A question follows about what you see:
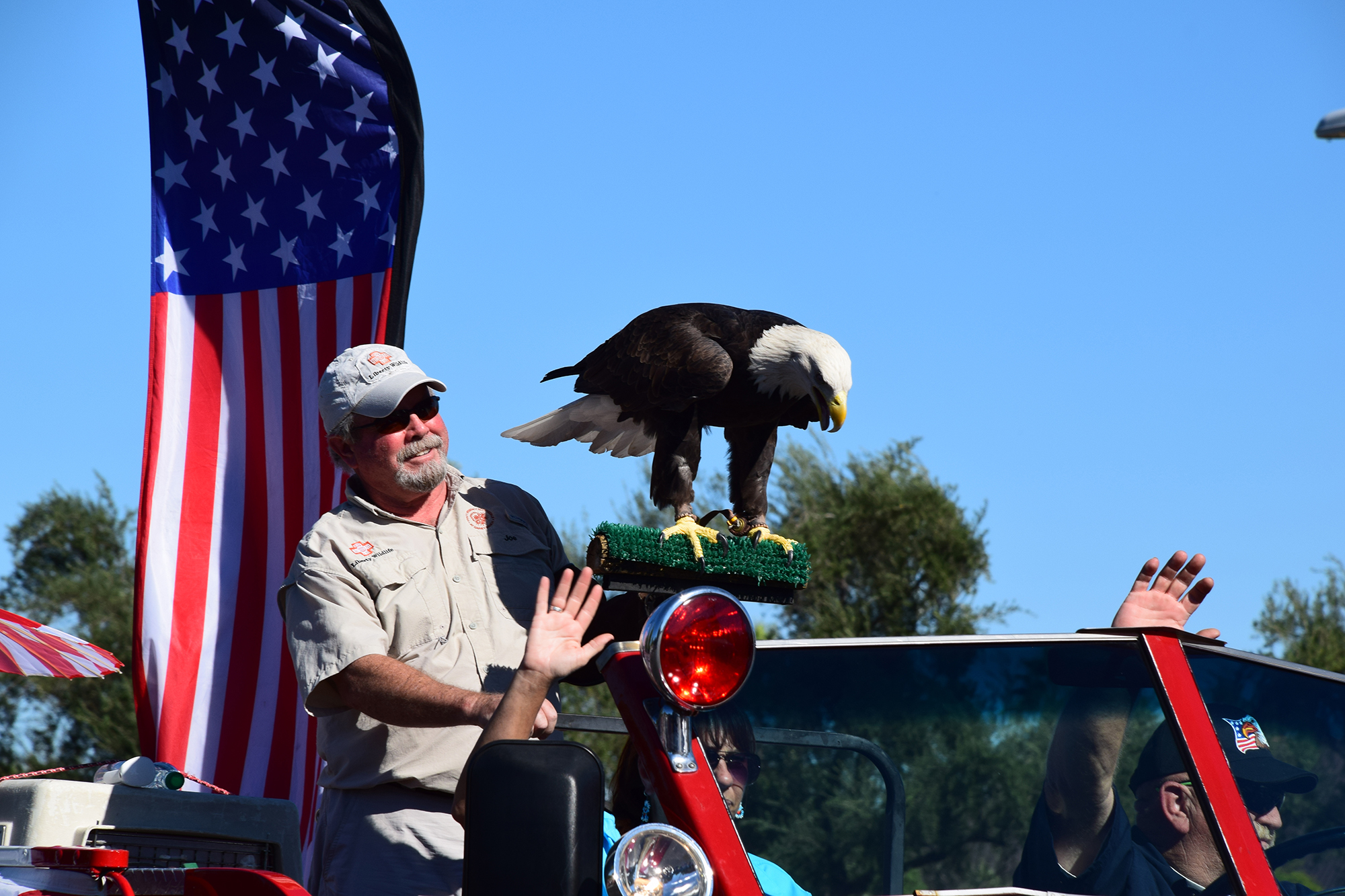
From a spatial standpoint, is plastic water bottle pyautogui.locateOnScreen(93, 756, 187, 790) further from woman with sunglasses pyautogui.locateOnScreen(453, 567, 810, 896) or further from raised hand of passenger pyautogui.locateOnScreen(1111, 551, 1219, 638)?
raised hand of passenger pyautogui.locateOnScreen(1111, 551, 1219, 638)

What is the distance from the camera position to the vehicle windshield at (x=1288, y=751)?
192cm

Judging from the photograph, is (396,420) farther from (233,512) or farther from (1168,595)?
(233,512)

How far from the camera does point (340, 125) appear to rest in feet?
19.9

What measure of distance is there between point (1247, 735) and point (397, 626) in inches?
67.0

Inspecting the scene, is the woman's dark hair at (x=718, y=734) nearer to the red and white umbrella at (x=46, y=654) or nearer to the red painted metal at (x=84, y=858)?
the red painted metal at (x=84, y=858)

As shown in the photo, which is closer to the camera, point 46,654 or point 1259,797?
point 1259,797

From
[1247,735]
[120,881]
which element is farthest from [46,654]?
[1247,735]

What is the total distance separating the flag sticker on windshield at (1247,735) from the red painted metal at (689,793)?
832mm

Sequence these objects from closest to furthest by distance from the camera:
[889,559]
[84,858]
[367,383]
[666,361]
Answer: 1. [84,858]
2. [367,383]
3. [666,361]
4. [889,559]

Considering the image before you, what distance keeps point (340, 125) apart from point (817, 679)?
4.89 metres

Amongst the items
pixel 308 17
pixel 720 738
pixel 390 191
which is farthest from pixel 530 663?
pixel 308 17

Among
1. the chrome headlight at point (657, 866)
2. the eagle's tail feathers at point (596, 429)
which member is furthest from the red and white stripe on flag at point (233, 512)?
the chrome headlight at point (657, 866)

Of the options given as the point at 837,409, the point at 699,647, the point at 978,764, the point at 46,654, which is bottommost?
the point at 978,764

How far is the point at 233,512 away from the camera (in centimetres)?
604
